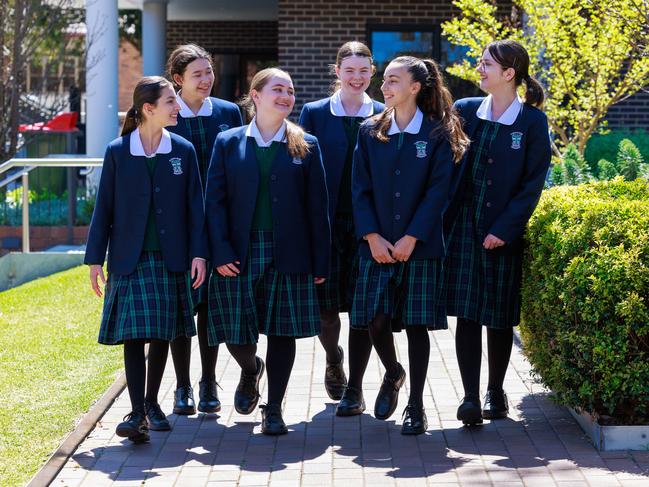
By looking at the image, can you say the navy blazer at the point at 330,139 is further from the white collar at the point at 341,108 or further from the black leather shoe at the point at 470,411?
the black leather shoe at the point at 470,411

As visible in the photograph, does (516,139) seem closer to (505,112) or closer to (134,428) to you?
(505,112)

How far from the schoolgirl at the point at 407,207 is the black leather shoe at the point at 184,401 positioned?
109 centimetres

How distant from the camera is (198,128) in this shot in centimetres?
657

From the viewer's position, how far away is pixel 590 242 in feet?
18.3

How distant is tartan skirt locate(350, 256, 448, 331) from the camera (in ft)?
19.2

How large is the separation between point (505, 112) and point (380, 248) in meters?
0.97

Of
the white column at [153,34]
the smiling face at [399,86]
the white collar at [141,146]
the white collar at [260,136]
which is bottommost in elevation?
the white collar at [141,146]

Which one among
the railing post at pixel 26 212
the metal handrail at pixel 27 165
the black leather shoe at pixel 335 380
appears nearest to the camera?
the black leather shoe at pixel 335 380

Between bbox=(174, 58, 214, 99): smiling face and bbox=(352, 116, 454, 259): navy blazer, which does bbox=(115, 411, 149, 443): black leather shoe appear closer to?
bbox=(352, 116, 454, 259): navy blazer

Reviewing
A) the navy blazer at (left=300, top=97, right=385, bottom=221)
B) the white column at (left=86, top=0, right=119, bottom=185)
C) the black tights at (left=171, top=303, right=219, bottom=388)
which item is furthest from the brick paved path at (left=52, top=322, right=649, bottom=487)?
the white column at (left=86, top=0, right=119, bottom=185)

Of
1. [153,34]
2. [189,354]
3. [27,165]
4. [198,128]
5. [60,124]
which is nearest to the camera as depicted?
[189,354]

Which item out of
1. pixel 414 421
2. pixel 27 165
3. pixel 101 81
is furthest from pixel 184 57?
pixel 101 81

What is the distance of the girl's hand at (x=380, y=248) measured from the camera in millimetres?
5891

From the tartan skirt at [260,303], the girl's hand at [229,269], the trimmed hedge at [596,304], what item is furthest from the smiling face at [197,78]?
the trimmed hedge at [596,304]
